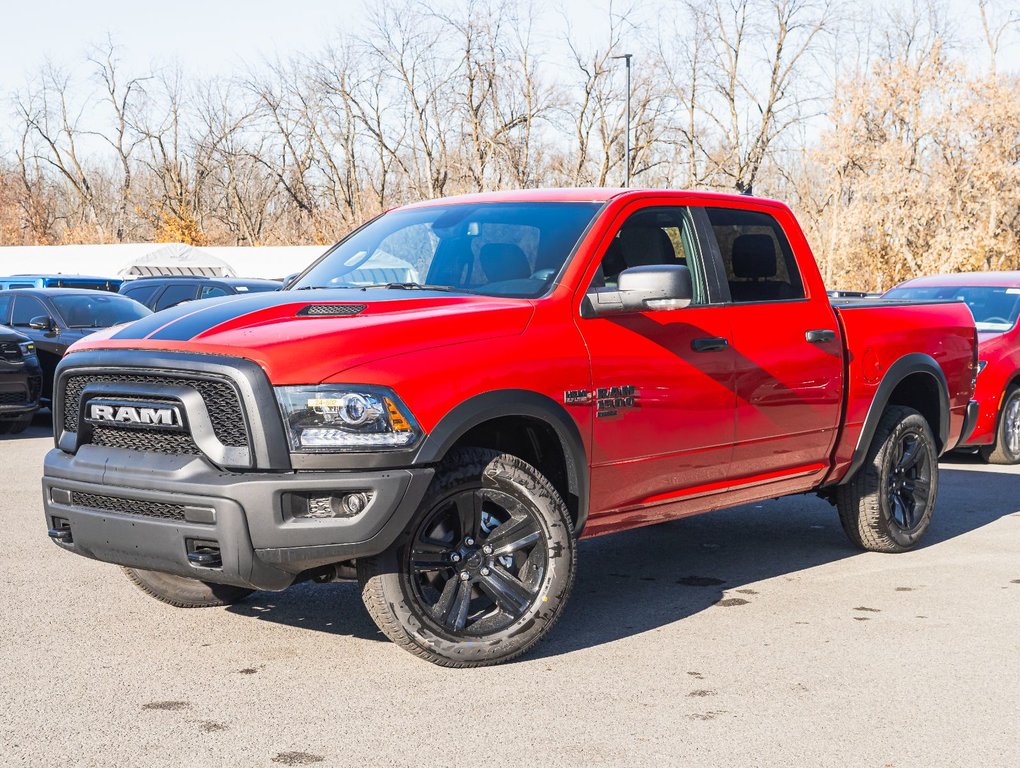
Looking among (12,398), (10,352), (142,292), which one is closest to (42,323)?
(10,352)

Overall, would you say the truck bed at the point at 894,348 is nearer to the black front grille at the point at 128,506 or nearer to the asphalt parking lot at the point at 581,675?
the asphalt parking lot at the point at 581,675

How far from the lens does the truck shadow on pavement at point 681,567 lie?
5.64 metres

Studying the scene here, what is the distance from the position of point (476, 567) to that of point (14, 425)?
420 inches

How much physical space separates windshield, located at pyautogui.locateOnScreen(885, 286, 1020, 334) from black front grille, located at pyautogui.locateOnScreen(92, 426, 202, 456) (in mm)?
8289

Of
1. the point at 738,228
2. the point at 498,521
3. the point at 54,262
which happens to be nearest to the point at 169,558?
the point at 498,521

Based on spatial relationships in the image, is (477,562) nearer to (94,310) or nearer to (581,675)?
(581,675)

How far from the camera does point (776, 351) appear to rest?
6203mm

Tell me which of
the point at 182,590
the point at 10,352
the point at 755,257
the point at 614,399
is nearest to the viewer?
the point at 614,399

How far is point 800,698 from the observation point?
4562 millimetres

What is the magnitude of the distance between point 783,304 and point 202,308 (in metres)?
2.99

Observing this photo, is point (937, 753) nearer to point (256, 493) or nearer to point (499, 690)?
point (499, 690)

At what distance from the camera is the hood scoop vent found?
489cm

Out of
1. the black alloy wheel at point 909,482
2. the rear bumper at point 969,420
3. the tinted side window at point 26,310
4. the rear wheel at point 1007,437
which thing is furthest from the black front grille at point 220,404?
the tinted side window at point 26,310

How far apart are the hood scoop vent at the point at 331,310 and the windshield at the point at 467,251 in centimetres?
60
